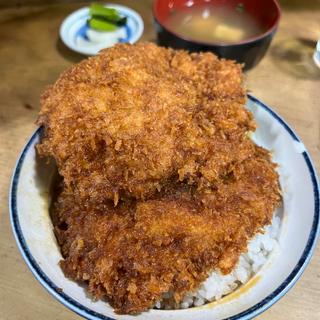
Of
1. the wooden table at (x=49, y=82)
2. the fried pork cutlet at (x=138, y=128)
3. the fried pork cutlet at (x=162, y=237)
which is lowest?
the wooden table at (x=49, y=82)

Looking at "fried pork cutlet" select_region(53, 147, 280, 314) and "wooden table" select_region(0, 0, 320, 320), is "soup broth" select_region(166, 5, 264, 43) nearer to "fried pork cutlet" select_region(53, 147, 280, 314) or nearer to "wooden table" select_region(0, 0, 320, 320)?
"wooden table" select_region(0, 0, 320, 320)

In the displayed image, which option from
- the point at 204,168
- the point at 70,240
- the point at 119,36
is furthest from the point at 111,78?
the point at 119,36

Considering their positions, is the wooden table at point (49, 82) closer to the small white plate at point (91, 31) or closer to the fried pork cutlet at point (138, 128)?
the small white plate at point (91, 31)

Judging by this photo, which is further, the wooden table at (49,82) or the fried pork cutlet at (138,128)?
the wooden table at (49,82)

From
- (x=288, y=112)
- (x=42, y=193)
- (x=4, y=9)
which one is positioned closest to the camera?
(x=42, y=193)

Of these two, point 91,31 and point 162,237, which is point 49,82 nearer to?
point 91,31

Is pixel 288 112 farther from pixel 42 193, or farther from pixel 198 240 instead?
Result: pixel 42 193

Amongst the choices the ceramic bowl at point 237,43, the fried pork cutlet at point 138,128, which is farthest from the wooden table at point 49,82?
the fried pork cutlet at point 138,128

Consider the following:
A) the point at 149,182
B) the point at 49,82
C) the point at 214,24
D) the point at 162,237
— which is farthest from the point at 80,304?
the point at 214,24
